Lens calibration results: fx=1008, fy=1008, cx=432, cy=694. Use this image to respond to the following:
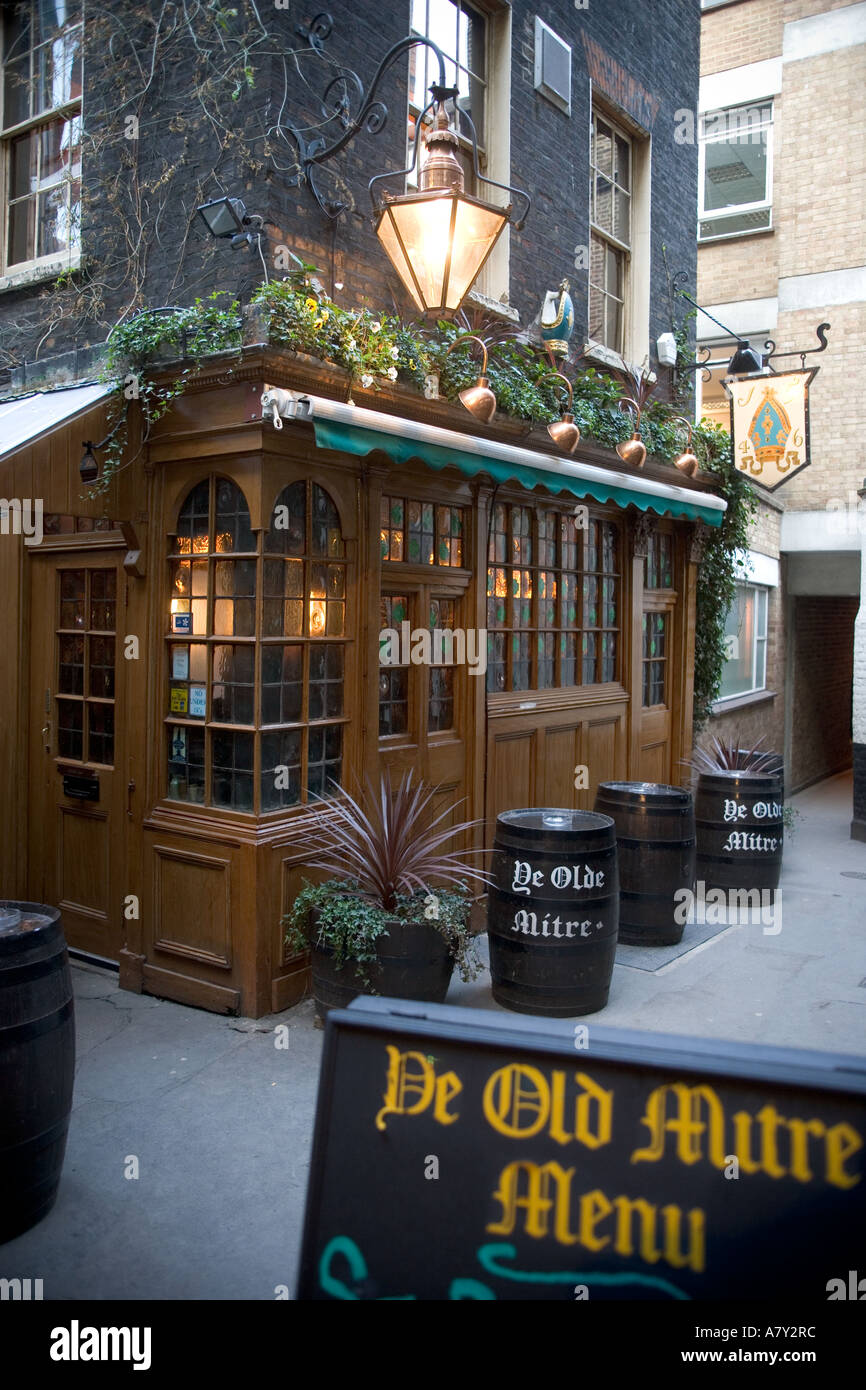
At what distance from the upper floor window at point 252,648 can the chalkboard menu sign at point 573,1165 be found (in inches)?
129

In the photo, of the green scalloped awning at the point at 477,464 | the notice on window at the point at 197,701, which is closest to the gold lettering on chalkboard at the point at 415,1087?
the green scalloped awning at the point at 477,464

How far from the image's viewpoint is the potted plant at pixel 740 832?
8.32m

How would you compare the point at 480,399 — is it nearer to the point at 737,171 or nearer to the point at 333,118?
the point at 333,118

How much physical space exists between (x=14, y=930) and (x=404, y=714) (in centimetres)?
340

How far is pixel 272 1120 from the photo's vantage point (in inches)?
177

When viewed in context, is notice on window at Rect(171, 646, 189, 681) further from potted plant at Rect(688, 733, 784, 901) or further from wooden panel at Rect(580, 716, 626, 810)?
potted plant at Rect(688, 733, 784, 901)

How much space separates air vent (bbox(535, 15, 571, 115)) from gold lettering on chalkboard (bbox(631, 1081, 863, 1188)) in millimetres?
7971

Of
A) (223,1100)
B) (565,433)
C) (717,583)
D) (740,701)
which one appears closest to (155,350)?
(565,433)

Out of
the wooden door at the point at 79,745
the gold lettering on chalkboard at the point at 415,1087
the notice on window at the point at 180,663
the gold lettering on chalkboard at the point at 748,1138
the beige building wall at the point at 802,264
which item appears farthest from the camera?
the beige building wall at the point at 802,264

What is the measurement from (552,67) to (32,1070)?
8.10 meters

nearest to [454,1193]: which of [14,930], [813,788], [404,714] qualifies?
[14,930]

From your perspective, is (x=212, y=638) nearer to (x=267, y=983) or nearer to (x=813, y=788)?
(x=267, y=983)

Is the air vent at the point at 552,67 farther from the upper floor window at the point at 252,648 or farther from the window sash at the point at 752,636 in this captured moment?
the window sash at the point at 752,636

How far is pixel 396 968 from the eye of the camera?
5223 millimetres
